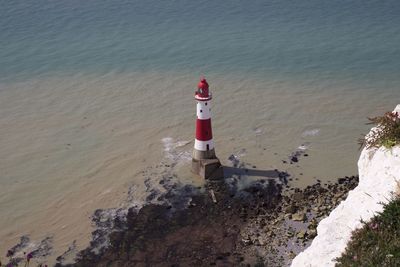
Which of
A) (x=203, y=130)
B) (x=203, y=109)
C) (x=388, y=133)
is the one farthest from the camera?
(x=203, y=130)

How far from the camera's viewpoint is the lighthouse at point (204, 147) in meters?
20.2

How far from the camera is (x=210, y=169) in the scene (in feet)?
68.0

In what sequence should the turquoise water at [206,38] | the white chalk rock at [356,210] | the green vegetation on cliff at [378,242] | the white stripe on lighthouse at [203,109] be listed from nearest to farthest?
the green vegetation on cliff at [378,242], the white chalk rock at [356,210], the white stripe on lighthouse at [203,109], the turquoise water at [206,38]

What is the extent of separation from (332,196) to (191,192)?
5177mm

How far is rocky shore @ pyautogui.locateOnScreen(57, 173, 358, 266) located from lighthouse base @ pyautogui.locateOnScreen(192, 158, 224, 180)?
1.01 ft

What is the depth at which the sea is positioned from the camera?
828 inches

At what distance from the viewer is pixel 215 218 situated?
1859cm

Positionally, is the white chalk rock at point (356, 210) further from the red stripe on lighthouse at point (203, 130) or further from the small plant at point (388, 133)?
the red stripe on lighthouse at point (203, 130)

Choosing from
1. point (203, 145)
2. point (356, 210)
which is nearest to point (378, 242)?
point (356, 210)

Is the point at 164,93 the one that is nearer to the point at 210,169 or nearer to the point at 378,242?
the point at 210,169

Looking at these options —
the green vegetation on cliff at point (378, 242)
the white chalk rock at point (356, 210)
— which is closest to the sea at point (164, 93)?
the white chalk rock at point (356, 210)

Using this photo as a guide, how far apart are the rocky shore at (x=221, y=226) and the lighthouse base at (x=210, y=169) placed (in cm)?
31

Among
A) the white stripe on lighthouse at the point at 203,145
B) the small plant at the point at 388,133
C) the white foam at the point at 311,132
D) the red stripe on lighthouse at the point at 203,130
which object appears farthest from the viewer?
the white foam at the point at 311,132

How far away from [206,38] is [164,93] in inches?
351
